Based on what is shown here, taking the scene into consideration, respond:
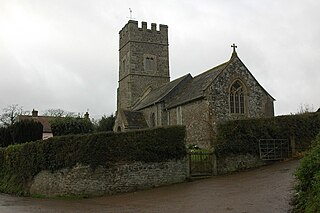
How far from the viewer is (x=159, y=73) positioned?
4894 cm

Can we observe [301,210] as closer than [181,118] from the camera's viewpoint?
Yes

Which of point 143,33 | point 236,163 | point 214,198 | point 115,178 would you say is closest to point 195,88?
point 236,163

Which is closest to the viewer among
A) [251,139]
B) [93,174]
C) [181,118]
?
[93,174]

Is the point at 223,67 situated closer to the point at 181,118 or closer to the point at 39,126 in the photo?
the point at 181,118

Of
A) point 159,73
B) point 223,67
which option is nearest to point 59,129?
point 159,73

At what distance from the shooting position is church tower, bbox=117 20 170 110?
47.2 m

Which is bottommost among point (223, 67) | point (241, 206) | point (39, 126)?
point (241, 206)

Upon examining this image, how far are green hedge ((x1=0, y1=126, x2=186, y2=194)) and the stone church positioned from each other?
5.13m

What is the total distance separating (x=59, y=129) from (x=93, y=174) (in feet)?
79.2

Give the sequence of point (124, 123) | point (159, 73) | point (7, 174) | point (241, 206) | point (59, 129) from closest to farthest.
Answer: point (241, 206) < point (7, 174) < point (124, 123) < point (59, 129) < point (159, 73)

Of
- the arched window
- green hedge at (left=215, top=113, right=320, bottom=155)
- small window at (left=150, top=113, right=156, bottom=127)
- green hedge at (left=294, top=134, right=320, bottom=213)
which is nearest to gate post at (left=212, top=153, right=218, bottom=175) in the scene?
green hedge at (left=215, top=113, right=320, bottom=155)

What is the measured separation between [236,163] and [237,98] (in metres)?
7.07

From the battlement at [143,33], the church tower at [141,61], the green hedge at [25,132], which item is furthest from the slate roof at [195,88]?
the battlement at [143,33]

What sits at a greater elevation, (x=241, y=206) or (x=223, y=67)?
(x=223, y=67)
